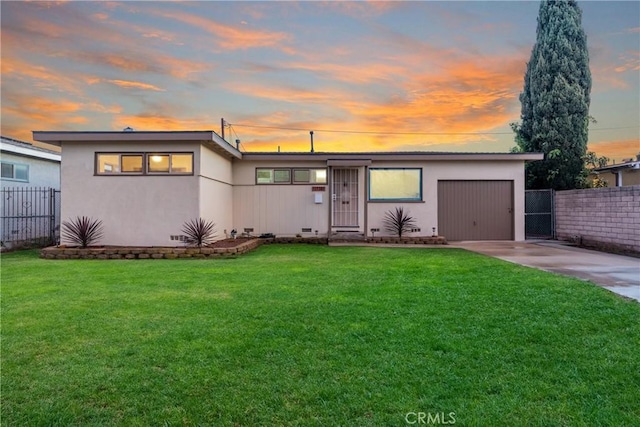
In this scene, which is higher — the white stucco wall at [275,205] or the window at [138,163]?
the window at [138,163]

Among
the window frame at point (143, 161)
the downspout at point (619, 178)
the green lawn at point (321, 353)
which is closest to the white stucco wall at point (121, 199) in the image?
the window frame at point (143, 161)

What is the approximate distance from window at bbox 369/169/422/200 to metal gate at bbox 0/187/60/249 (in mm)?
10653

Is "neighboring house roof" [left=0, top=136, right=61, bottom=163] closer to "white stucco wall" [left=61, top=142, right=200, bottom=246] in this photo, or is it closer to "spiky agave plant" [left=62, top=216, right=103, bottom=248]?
"white stucco wall" [left=61, top=142, right=200, bottom=246]

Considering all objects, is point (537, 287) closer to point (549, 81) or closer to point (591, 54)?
point (549, 81)

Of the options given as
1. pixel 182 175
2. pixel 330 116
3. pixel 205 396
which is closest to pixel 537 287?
pixel 205 396

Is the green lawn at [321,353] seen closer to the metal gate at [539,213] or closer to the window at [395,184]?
the window at [395,184]

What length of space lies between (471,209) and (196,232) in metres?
9.04

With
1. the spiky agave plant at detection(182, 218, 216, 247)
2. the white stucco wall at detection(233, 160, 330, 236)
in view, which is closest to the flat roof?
the white stucco wall at detection(233, 160, 330, 236)

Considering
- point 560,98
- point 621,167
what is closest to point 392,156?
point 560,98

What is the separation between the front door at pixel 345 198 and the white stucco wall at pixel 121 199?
5.37m

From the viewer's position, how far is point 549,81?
16516mm

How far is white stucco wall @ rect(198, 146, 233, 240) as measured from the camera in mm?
10488

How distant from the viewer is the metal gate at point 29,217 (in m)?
11.6

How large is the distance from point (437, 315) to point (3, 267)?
8427 mm
